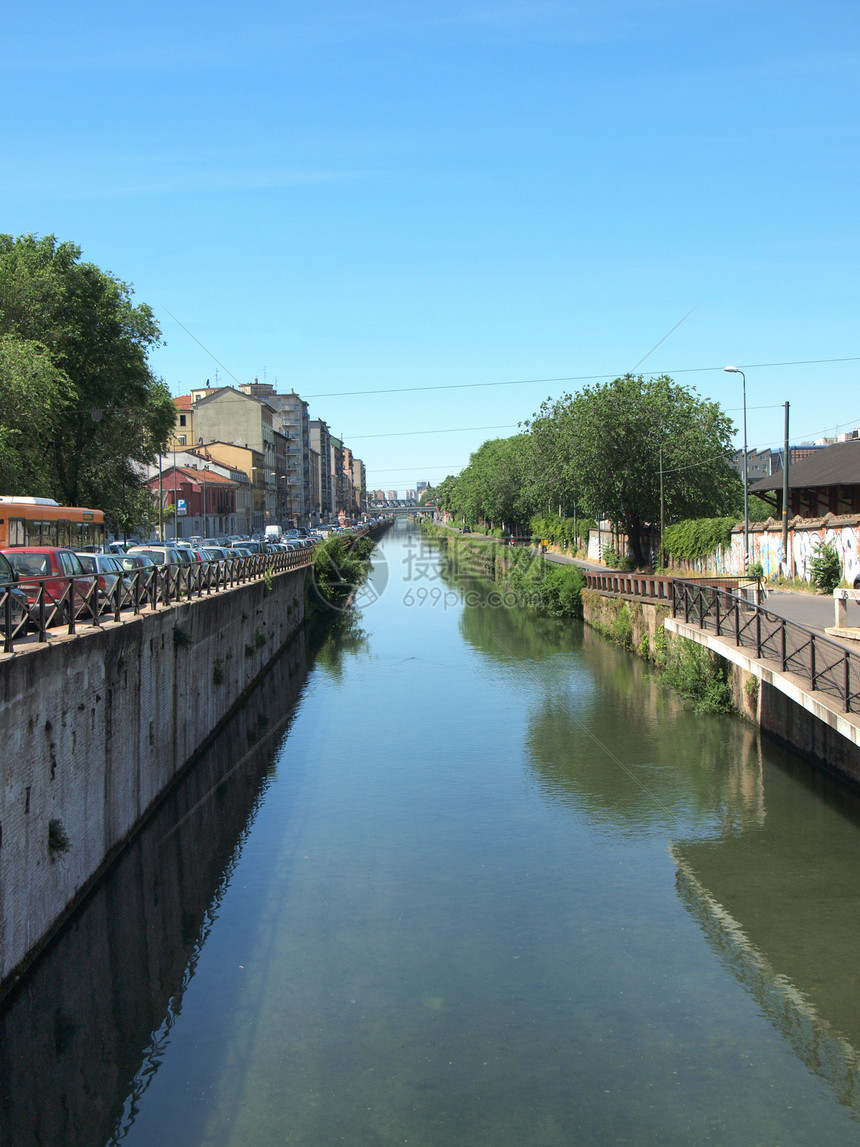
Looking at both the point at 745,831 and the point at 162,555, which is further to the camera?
the point at 162,555

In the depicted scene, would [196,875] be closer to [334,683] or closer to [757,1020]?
[757,1020]

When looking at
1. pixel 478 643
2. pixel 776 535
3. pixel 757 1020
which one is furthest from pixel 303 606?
pixel 757 1020

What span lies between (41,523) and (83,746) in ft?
49.7

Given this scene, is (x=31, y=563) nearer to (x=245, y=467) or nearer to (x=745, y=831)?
(x=745, y=831)

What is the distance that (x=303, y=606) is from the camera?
52.1 meters

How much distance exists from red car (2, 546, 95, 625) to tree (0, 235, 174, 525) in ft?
33.8

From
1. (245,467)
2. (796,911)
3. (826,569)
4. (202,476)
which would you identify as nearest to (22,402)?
(796,911)

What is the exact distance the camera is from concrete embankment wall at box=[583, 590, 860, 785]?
15.6 metres

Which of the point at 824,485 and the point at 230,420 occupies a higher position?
the point at 230,420

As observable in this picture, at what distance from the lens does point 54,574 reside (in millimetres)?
18078

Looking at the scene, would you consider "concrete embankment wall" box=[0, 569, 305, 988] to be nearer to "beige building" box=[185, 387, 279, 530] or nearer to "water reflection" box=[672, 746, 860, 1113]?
"water reflection" box=[672, 746, 860, 1113]

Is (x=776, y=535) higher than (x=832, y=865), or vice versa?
(x=776, y=535)

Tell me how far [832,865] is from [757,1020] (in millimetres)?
4927

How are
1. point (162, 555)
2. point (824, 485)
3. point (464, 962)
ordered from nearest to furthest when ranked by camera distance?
1. point (464, 962)
2. point (162, 555)
3. point (824, 485)
